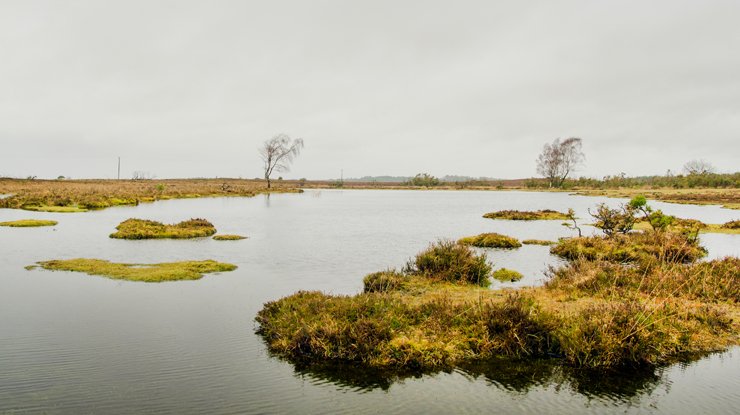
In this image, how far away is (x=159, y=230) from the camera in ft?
93.0

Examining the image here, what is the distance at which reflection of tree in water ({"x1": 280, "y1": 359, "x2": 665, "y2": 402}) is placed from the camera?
864 cm

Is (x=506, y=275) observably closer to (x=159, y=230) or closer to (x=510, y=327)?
(x=510, y=327)

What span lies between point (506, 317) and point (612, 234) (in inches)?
639

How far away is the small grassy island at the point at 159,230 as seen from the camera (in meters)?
26.9

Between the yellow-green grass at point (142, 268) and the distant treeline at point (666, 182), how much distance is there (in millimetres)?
114827

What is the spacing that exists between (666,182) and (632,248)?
119 m

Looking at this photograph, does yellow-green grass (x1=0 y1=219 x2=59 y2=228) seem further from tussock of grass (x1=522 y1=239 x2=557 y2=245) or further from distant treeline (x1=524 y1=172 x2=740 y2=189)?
distant treeline (x1=524 y1=172 x2=740 y2=189)

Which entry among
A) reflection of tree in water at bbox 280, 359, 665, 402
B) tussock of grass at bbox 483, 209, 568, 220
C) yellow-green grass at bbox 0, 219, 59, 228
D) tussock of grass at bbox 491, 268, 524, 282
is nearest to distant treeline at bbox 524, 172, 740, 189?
tussock of grass at bbox 483, 209, 568, 220

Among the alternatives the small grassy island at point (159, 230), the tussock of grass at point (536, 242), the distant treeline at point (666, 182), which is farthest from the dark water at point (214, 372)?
the distant treeline at point (666, 182)

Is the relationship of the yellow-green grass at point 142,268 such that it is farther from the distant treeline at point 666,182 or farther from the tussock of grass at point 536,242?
the distant treeline at point 666,182

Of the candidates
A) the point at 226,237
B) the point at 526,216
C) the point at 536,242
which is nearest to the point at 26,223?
the point at 226,237

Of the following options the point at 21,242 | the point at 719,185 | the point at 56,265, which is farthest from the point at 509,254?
the point at 719,185

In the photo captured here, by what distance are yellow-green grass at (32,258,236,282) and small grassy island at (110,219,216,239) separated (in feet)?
24.4

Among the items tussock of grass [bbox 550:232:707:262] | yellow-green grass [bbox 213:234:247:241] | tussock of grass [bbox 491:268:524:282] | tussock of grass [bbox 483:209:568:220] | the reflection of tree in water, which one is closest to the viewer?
the reflection of tree in water
